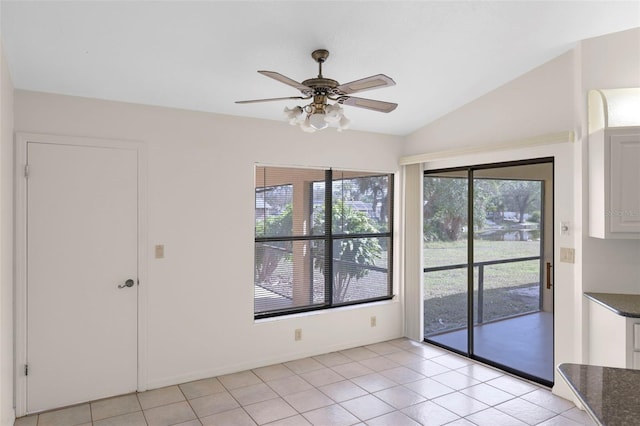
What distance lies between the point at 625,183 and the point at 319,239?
106 inches

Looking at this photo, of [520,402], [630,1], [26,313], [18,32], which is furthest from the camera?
[520,402]

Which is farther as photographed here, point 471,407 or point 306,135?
point 306,135

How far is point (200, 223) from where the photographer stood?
3723mm

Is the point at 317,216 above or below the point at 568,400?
above

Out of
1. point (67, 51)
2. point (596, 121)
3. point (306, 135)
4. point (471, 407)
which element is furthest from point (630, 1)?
point (67, 51)

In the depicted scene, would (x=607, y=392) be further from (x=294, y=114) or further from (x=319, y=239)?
(x=319, y=239)

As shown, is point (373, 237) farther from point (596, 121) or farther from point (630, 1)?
point (630, 1)

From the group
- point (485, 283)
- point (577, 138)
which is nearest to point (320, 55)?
point (577, 138)

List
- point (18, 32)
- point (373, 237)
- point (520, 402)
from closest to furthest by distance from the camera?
point (18, 32) < point (520, 402) < point (373, 237)

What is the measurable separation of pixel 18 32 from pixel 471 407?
393 cm

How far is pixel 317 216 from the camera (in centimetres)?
445

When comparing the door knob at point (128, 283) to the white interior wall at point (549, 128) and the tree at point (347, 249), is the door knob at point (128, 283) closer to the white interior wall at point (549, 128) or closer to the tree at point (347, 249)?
the tree at point (347, 249)

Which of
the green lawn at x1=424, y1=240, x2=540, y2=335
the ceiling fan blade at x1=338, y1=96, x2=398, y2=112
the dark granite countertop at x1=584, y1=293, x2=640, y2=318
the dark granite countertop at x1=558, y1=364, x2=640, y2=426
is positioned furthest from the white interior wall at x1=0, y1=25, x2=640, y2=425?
the dark granite countertop at x1=558, y1=364, x2=640, y2=426

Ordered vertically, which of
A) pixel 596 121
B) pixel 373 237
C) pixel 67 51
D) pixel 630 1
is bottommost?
pixel 373 237
